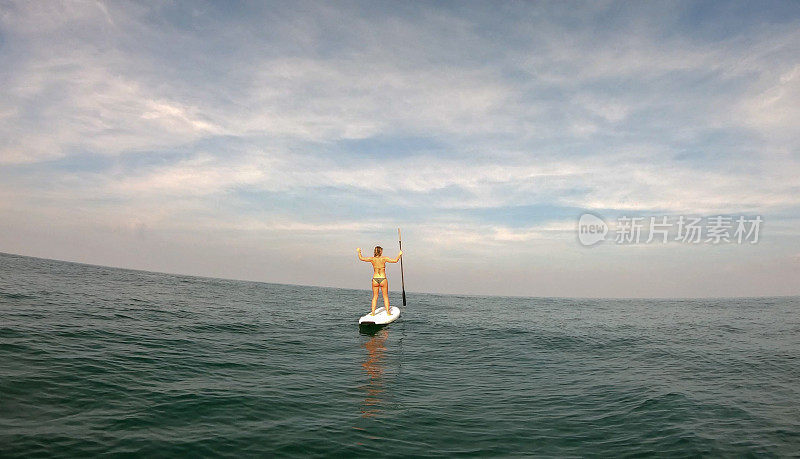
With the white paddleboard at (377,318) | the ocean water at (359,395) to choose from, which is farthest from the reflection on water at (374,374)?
the white paddleboard at (377,318)

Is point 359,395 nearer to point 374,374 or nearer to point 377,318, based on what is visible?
point 374,374

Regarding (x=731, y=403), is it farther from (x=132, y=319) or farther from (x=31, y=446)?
(x=132, y=319)

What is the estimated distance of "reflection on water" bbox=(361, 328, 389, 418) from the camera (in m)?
8.80

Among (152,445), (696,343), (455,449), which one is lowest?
(696,343)

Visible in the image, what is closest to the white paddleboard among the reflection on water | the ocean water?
the reflection on water

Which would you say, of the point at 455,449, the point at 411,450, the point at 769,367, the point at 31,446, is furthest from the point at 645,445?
the point at 769,367

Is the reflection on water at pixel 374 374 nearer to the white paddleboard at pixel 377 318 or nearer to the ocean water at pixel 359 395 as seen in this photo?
the ocean water at pixel 359 395

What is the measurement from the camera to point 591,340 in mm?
21219

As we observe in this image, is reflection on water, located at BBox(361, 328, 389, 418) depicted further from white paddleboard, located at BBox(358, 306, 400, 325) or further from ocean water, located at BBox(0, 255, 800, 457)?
white paddleboard, located at BBox(358, 306, 400, 325)

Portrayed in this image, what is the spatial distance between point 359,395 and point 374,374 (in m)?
2.22

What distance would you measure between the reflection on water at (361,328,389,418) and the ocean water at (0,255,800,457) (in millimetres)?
76

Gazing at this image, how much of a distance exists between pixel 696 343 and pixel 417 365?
15.5 metres

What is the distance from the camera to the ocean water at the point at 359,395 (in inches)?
269

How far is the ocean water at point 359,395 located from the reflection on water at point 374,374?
76 mm
